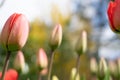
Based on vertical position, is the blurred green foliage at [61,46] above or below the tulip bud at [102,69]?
below

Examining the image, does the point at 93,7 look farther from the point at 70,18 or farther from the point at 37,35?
the point at 37,35

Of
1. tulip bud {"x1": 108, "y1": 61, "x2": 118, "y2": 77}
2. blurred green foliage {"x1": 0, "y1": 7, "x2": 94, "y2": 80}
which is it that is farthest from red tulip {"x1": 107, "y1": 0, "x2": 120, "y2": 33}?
blurred green foliage {"x1": 0, "y1": 7, "x2": 94, "y2": 80}

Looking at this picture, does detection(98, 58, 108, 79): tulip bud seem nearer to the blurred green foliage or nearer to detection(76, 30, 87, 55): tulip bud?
detection(76, 30, 87, 55): tulip bud

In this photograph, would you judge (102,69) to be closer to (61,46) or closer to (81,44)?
(81,44)

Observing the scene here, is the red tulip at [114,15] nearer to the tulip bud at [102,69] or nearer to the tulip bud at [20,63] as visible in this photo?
the tulip bud at [102,69]

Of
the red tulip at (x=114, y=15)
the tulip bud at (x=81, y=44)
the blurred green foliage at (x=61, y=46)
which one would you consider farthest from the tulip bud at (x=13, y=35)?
the blurred green foliage at (x=61, y=46)

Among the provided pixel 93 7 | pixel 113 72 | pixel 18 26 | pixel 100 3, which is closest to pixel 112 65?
pixel 113 72

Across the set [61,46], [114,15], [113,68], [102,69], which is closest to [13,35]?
[114,15]
